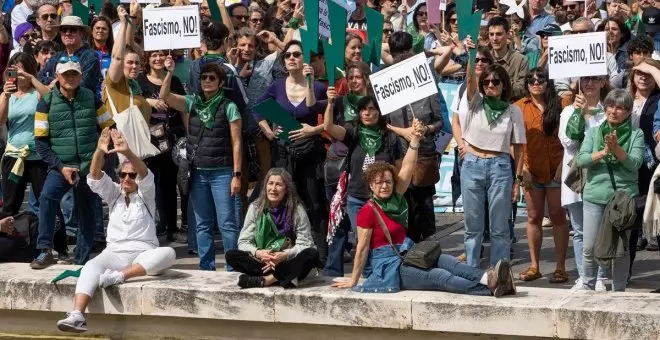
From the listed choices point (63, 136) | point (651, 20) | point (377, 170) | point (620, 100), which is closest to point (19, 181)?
point (63, 136)

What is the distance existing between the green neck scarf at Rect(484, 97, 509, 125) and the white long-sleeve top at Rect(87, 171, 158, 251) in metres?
2.50

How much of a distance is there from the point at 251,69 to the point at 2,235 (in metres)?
2.91

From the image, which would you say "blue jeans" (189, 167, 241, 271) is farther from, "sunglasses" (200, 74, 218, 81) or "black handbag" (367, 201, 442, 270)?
"black handbag" (367, 201, 442, 270)

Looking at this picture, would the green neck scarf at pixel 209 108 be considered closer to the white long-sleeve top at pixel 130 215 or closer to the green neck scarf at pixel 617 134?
the white long-sleeve top at pixel 130 215

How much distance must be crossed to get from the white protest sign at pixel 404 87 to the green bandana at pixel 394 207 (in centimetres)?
88

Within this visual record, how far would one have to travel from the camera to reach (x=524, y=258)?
12398mm

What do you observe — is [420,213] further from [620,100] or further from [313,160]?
[620,100]

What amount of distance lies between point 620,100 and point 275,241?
8.33ft

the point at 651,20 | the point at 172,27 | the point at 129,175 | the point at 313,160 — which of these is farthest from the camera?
the point at 651,20

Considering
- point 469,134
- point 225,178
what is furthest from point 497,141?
point 225,178

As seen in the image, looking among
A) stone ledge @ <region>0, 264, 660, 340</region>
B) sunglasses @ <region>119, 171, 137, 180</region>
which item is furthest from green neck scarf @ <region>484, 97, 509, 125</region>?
sunglasses @ <region>119, 171, 137, 180</region>

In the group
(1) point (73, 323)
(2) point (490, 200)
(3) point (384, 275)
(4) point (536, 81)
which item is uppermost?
(4) point (536, 81)

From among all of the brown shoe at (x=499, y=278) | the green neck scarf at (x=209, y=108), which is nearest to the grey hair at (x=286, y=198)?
the green neck scarf at (x=209, y=108)

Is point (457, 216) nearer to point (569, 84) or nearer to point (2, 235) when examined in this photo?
point (569, 84)
